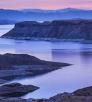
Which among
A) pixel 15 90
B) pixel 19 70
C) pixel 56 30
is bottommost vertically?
pixel 19 70

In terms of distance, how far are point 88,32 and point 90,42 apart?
11.4 ft

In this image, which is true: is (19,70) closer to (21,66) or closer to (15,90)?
(21,66)

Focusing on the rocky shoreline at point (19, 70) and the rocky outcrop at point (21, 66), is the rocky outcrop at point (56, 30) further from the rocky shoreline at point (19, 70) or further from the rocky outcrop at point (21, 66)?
the rocky shoreline at point (19, 70)

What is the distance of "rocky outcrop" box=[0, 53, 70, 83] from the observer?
37906 mm

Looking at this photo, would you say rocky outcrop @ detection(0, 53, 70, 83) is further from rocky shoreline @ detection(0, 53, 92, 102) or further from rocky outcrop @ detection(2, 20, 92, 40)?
rocky outcrop @ detection(2, 20, 92, 40)

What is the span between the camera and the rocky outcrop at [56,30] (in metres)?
87.4

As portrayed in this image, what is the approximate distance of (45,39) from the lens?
316 ft

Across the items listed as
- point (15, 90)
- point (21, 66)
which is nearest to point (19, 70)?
point (21, 66)

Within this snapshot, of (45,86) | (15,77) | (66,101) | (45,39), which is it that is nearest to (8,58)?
(15,77)

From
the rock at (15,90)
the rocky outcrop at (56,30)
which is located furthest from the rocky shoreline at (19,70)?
the rocky outcrop at (56,30)

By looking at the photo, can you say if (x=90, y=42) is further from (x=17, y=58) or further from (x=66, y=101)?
(x=66, y=101)

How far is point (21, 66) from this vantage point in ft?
139

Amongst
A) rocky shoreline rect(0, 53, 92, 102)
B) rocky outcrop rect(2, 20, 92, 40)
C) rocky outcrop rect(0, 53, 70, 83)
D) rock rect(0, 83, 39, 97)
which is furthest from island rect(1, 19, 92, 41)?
rock rect(0, 83, 39, 97)

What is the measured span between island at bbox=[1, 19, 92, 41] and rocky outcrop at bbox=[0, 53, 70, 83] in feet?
138
